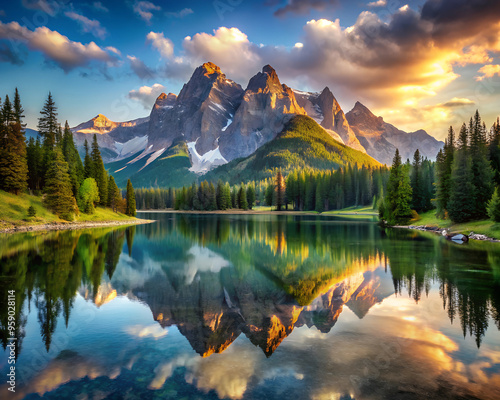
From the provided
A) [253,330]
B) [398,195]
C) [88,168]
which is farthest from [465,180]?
[88,168]

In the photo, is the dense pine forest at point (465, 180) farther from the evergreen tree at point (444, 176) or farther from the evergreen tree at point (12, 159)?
the evergreen tree at point (12, 159)

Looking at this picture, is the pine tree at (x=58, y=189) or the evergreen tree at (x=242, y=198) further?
the evergreen tree at (x=242, y=198)

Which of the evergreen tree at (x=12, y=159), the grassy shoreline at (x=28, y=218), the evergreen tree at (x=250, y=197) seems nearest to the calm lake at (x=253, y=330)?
the grassy shoreline at (x=28, y=218)

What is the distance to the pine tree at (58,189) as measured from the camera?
70.1 meters

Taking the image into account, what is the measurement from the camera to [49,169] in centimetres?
7100

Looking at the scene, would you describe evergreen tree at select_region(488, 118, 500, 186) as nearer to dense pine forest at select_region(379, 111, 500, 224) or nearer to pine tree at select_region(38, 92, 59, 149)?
dense pine forest at select_region(379, 111, 500, 224)

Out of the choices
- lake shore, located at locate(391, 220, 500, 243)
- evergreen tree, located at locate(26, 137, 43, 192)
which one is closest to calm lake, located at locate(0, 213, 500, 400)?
lake shore, located at locate(391, 220, 500, 243)

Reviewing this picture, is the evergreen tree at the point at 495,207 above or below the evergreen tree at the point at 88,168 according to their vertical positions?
below

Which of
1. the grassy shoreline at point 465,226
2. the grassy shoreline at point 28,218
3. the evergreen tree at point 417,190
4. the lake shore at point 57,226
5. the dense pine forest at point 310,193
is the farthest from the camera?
the dense pine forest at point 310,193

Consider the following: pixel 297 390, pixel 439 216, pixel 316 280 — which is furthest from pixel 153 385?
pixel 439 216

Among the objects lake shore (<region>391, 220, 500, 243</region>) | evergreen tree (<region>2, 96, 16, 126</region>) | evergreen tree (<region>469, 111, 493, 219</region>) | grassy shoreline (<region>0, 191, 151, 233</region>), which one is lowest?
lake shore (<region>391, 220, 500, 243</region>)

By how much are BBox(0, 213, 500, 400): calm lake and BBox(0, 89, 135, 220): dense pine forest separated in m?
48.5

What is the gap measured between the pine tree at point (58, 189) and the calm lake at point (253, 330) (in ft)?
158

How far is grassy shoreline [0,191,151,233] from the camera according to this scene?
193 feet
